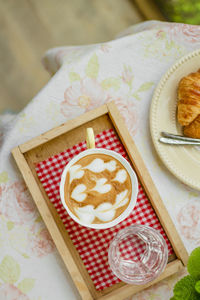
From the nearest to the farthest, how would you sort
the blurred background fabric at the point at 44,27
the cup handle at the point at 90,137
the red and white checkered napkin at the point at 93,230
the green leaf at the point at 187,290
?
the green leaf at the point at 187,290
the cup handle at the point at 90,137
the red and white checkered napkin at the point at 93,230
the blurred background fabric at the point at 44,27

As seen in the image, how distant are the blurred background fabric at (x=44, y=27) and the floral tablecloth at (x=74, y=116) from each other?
2.28 ft

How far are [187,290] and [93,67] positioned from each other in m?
0.67

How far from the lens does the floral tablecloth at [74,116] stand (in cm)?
104

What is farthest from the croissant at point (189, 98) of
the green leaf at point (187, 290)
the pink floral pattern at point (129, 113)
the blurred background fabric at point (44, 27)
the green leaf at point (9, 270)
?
the blurred background fabric at point (44, 27)

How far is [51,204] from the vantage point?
1.03 m

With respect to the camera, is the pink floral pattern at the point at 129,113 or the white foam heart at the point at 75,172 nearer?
the white foam heart at the point at 75,172

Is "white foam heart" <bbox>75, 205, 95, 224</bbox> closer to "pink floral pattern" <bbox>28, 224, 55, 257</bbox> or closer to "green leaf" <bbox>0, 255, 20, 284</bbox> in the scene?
"pink floral pattern" <bbox>28, 224, 55, 257</bbox>

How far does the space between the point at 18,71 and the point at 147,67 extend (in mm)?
869

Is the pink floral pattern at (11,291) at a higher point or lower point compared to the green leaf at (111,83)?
lower

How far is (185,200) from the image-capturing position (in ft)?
3.55

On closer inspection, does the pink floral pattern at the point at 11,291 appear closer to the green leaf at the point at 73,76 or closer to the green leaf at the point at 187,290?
the green leaf at the point at 187,290

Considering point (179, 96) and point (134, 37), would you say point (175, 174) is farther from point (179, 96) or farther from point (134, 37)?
point (134, 37)

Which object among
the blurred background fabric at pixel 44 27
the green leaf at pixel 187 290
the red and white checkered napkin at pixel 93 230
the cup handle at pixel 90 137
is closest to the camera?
the green leaf at pixel 187 290

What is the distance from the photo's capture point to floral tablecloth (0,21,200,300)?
104cm
